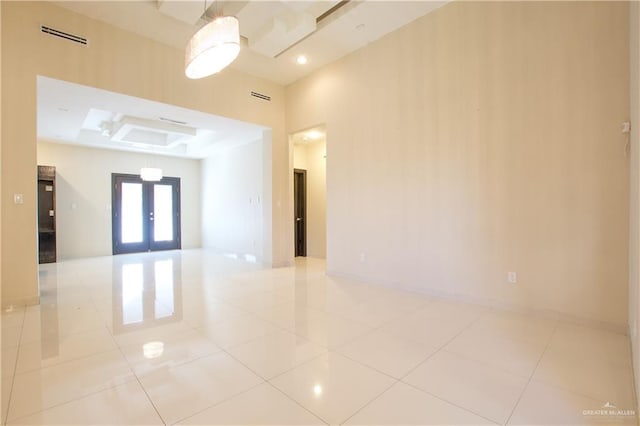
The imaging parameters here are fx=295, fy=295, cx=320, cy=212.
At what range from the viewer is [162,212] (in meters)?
9.52

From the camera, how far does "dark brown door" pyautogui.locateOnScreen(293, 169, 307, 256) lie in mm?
7918

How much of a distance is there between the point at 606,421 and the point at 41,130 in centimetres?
948

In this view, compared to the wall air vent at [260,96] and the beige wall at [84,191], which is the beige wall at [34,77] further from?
the beige wall at [84,191]

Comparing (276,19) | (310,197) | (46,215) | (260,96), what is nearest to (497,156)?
(276,19)

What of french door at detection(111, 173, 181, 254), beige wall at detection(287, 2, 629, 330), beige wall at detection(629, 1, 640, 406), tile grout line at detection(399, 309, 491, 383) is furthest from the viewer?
french door at detection(111, 173, 181, 254)

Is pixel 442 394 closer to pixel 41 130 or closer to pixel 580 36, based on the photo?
pixel 580 36

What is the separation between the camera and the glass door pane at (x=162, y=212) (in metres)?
9.34

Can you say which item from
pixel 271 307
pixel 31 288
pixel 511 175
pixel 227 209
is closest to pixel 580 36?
pixel 511 175

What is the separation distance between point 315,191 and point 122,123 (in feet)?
14.8

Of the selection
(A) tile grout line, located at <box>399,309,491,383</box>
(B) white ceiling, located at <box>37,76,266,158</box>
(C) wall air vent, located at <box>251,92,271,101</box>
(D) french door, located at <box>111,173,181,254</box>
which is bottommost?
(A) tile grout line, located at <box>399,309,491,383</box>

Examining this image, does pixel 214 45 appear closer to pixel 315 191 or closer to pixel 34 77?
pixel 34 77

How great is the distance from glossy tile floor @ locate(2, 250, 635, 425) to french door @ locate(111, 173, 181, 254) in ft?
17.6

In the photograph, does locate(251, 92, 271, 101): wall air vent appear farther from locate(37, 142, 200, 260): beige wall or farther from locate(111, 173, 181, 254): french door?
locate(111, 173, 181, 254): french door

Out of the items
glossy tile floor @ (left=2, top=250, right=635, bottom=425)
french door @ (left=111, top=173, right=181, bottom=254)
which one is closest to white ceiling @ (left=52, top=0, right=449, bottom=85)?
glossy tile floor @ (left=2, top=250, right=635, bottom=425)
